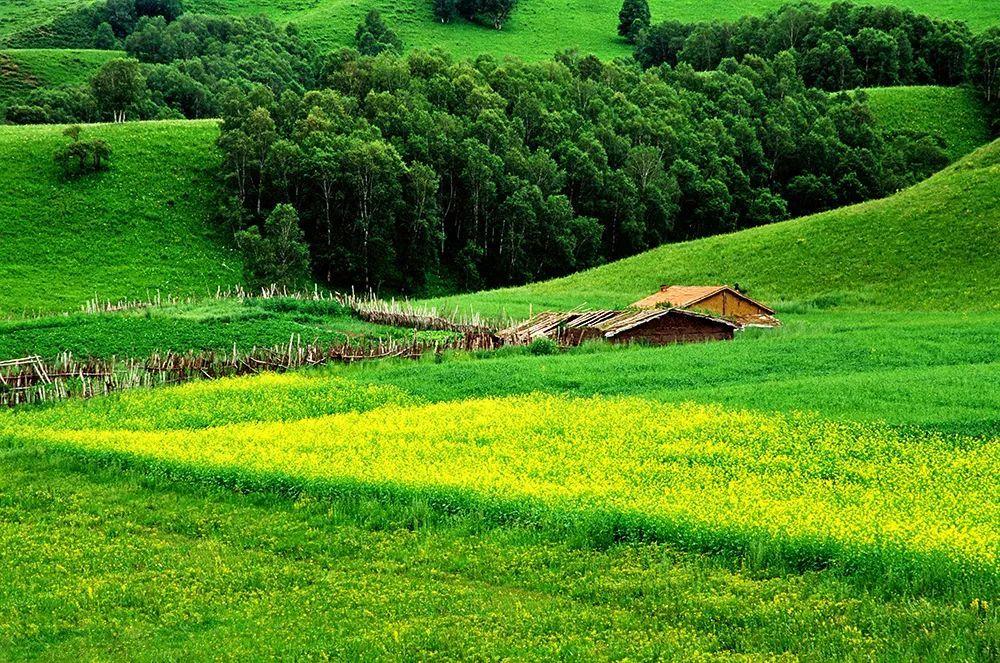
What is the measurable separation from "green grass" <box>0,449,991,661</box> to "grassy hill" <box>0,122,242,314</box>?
178 feet

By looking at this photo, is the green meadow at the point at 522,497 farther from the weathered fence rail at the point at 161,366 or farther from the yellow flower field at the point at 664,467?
the weathered fence rail at the point at 161,366

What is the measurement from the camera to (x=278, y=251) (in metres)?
80.8

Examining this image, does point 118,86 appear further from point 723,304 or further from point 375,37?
point 723,304

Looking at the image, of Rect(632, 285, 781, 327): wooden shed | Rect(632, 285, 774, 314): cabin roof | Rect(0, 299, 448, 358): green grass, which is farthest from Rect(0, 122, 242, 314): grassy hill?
Rect(632, 285, 781, 327): wooden shed

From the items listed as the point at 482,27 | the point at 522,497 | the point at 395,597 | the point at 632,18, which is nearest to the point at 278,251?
the point at 522,497

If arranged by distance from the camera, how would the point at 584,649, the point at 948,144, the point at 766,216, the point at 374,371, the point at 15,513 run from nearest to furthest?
1. the point at 584,649
2. the point at 15,513
3. the point at 374,371
4. the point at 766,216
5. the point at 948,144

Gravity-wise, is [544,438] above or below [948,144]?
below

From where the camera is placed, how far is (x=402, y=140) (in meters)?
100

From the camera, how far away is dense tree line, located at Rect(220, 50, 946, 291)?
92312 millimetres

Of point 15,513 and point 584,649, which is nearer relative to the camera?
point 584,649

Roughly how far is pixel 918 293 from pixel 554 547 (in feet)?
156

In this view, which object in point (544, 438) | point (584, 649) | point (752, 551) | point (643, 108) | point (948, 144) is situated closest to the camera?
point (584, 649)

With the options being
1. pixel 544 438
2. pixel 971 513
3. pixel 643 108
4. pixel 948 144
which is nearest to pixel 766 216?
pixel 643 108

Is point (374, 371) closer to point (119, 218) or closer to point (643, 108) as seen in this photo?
point (119, 218)
